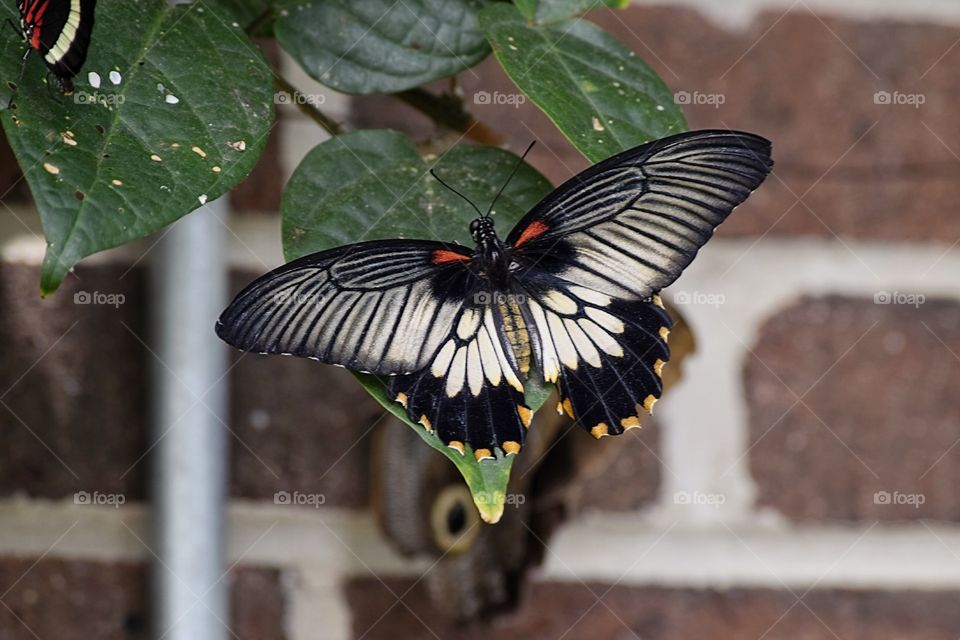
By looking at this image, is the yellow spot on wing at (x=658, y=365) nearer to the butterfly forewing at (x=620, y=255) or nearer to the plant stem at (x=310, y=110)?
the butterfly forewing at (x=620, y=255)

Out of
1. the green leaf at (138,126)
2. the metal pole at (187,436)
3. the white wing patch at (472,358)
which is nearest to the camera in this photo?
the green leaf at (138,126)

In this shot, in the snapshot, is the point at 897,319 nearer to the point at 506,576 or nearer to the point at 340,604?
the point at 506,576

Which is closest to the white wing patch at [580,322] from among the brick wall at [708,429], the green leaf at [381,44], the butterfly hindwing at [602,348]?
the butterfly hindwing at [602,348]

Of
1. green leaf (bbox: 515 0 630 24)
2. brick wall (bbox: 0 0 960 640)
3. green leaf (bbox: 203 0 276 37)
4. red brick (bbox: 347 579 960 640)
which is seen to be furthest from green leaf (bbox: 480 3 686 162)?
red brick (bbox: 347 579 960 640)

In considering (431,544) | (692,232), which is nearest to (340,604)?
(431,544)

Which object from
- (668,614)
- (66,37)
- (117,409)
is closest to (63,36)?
(66,37)

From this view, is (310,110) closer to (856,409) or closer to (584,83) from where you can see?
(584,83)
